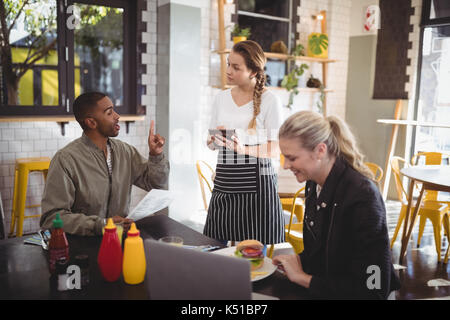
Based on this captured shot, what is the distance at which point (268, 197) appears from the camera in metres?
2.22

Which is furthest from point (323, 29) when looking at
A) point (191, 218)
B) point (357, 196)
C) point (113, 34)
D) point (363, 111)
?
point (357, 196)

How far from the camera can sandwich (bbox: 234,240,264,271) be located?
1362 millimetres

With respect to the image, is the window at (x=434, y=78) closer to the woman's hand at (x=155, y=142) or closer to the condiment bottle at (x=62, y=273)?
the woman's hand at (x=155, y=142)

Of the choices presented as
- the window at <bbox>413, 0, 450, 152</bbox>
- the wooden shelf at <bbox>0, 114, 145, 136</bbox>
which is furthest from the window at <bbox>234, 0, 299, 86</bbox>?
the wooden shelf at <bbox>0, 114, 145, 136</bbox>

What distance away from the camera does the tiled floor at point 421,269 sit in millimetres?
2877

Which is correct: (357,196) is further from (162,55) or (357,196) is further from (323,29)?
(323,29)

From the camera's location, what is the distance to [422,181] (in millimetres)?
3094

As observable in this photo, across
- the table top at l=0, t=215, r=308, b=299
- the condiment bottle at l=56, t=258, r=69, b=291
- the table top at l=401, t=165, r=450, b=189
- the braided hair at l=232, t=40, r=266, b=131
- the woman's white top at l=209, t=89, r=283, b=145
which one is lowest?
the table top at l=0, t=215, r=308, b=299

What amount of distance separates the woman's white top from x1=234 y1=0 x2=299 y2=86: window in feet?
9.82

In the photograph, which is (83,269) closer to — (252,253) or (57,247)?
(57,247)

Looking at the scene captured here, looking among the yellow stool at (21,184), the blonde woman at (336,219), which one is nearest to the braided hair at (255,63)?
the blonde woman at (336,219)

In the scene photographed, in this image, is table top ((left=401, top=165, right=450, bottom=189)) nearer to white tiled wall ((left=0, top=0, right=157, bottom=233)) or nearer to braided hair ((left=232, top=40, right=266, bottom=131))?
braided hair ((left=232, top=40, right=266, bottom=131))

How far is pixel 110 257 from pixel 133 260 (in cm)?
7

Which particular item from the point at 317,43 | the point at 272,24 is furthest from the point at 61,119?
the point at 317,43
